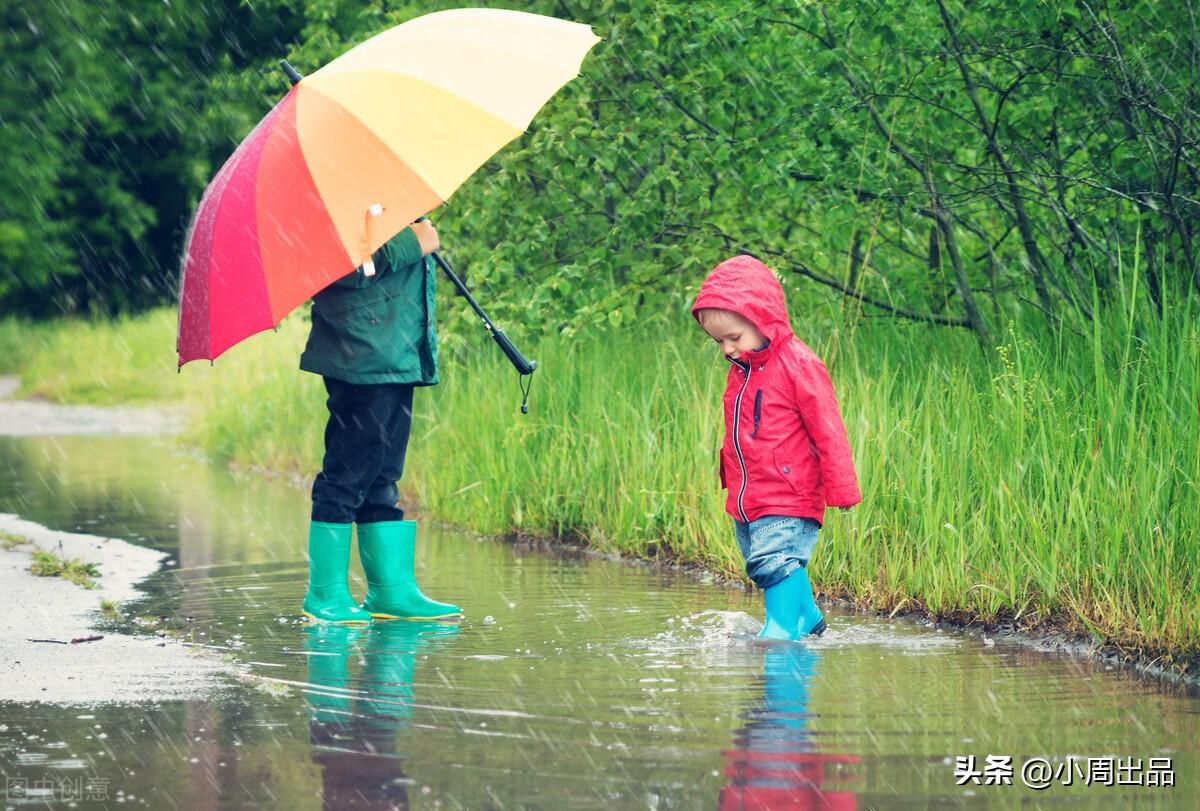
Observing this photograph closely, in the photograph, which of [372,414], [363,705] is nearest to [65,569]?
[372,414]

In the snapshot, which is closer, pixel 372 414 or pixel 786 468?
pixel 786 468

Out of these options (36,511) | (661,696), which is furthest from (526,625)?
(36,511)

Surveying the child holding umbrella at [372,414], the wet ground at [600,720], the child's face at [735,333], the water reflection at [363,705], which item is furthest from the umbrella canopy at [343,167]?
the wet ground at [600,720]

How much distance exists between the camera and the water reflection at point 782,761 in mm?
4523

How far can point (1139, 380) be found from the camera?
754 centimetres

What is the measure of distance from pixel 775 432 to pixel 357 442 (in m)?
1.86

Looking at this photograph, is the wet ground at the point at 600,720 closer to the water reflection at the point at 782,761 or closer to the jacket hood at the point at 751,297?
the water reflection at the point at 782,761

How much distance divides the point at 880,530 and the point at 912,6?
113 inches

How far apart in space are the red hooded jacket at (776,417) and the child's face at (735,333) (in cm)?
4

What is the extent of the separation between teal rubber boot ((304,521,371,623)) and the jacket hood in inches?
75.3

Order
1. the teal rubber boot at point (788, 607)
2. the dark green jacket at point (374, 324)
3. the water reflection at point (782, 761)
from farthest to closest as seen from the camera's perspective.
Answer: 1. the dark green jacket at point (374, 324)
2. the teal rubber boot at point (788, 607)
3. the water reflection at point (782, 761)

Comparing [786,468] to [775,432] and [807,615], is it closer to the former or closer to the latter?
[775,432]

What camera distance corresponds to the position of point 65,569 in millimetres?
8773

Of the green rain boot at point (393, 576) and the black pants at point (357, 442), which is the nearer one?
the black pants at point (357, 442)
